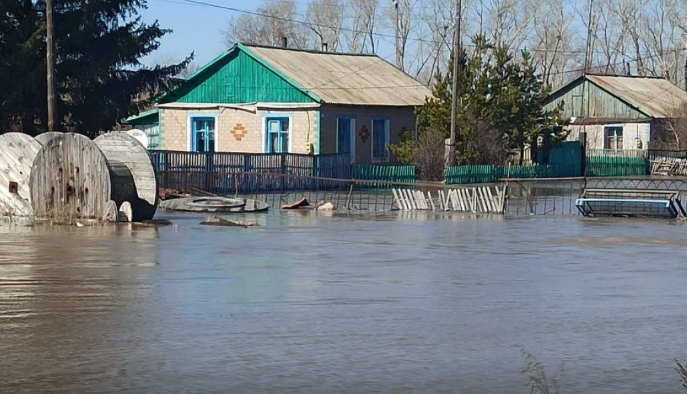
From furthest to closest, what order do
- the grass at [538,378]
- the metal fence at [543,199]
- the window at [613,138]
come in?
the window at [613,138]
the metal fence at [543,199]
the grass at [538,378]

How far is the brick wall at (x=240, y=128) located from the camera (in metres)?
43.6

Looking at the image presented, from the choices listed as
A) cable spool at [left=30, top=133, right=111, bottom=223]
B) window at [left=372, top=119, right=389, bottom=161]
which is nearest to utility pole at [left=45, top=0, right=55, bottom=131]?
cable spool at [left=30, top=133, right=111, bottom=223]

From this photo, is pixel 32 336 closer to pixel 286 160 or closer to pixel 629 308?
pixel 629 308

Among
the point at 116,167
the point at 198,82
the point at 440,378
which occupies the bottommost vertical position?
the point at 440,378

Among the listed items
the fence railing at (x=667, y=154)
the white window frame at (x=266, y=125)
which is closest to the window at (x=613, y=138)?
the fence railing at (x=667, y=154)

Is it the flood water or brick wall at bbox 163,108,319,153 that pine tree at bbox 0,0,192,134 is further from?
the flood water

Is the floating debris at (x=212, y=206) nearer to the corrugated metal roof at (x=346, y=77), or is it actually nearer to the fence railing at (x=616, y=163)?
the corrugated metal roof at (x=346, y=77)

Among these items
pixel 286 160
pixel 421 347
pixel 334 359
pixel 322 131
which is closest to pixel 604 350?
pixel 421 347

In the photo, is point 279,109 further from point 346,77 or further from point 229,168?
point 229,168

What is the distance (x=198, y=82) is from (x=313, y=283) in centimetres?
3255

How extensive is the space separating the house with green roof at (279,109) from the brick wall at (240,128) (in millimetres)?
37

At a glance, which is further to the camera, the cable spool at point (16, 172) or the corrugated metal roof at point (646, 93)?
the corrugated metal roof at point (646, 93)

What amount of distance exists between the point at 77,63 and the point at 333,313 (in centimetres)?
3188

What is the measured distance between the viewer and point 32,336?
10688 mm
